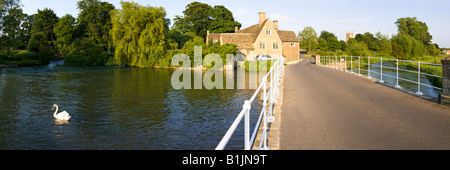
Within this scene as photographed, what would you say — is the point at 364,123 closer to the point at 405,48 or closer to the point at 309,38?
the point at 405,48

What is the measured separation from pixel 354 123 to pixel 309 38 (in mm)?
95868

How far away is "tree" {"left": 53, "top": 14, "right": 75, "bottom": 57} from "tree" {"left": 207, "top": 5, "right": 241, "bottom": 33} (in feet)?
111

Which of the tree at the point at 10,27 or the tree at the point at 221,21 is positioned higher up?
the tree at the point at 221,21

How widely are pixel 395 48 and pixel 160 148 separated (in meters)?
73.9

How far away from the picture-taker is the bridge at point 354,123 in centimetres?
627

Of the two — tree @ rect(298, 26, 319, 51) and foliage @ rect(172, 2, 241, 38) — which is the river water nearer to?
foliage @ rect(172, 2, 241, 38)

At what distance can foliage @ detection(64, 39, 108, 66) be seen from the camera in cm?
6346

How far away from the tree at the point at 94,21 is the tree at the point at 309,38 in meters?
54.2

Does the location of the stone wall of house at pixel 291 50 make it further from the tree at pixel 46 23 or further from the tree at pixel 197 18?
the tree at pixel 46 23

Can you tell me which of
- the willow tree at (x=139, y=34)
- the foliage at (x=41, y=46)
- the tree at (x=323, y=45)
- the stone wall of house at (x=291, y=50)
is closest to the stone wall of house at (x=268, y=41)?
the stone wall of house at (x=291, y=50)

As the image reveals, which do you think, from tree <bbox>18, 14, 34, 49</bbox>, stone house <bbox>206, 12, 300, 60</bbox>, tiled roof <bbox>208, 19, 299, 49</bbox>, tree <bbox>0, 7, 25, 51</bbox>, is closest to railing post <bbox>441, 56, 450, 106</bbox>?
stone house <bbox>206, 12, 300, 60</bbox>

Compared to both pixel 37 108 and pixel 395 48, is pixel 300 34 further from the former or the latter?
pixel 37 108

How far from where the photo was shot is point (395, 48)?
2879 inches
